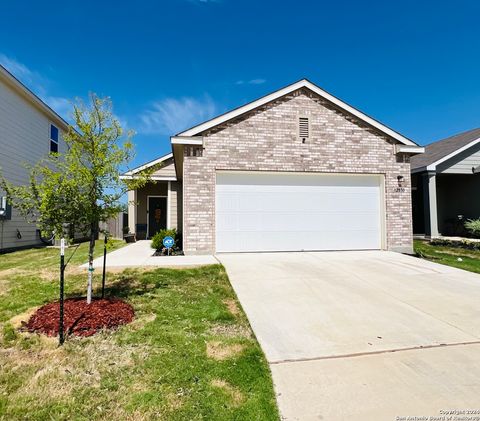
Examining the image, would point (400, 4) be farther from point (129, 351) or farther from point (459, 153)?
point (129, 351)

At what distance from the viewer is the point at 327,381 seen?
2.66m

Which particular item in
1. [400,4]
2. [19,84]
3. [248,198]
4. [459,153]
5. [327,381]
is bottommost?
[327,381]

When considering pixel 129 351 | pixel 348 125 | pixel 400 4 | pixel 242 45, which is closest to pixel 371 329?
pixel 129 351

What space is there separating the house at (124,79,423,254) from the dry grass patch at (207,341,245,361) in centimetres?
611

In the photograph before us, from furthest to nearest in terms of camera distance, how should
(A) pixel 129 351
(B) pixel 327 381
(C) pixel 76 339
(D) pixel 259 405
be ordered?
(C) pixel 76 339, (A) pixel 129 351, (B) pixel 327 381, (D) pixel 259 405

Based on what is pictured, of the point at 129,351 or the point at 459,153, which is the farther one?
the point at 459,153

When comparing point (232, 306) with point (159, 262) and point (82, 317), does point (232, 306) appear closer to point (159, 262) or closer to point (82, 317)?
point (82, 317)

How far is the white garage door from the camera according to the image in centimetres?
974

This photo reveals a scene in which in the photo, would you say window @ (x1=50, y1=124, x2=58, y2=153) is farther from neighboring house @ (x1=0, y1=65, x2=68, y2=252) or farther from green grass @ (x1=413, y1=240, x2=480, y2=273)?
green grass @ (x1=413, y1=240, x2=480, y2=273)

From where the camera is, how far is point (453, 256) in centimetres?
998

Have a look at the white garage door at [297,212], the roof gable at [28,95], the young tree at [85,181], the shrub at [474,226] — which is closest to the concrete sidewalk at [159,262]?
the white garage door at [297,212]

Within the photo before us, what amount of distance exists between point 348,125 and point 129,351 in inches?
393

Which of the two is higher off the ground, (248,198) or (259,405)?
(248,198)

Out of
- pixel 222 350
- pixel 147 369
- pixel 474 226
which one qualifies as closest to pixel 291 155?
pixel 222 350
